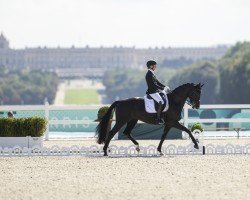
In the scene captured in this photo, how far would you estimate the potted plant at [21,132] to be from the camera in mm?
22609

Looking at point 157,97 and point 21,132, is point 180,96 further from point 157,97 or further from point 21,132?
point 21,132

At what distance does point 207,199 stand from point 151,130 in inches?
590

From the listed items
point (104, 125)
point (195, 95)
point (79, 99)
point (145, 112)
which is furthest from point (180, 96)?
point (79, 99)

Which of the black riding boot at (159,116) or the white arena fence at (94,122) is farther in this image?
the white arena fence at (94,122)

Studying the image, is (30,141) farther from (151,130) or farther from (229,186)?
(229,186)

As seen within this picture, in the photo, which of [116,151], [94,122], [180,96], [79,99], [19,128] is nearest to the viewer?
[180,96]

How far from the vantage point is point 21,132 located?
2275cm

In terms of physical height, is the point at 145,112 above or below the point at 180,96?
below

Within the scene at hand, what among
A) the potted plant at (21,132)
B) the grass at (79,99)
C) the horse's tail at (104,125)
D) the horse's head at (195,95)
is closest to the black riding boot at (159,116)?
the horse's head at (195,95)

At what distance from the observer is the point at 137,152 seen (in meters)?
21.0

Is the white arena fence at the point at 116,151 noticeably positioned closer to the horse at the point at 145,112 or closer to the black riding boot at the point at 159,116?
the horse at the point at 145,112

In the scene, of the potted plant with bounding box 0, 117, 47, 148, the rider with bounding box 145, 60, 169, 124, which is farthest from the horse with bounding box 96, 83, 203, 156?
the potted plant with bounding box 0, 117, 47, 148

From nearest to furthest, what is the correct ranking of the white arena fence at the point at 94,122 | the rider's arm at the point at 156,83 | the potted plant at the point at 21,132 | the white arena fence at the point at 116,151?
the rider's arm at the point at 156,83 → the white arena fence at the point at 116,151 → the potted plant at the point at 21,132 → the white arena fence at the point at 94,122

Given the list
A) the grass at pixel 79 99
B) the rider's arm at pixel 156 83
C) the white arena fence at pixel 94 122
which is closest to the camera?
the rider's arm at pixel 156 83
